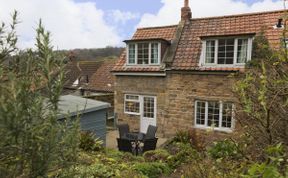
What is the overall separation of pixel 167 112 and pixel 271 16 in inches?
297

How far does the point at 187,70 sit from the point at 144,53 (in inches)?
119

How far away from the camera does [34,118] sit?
165 centimetres

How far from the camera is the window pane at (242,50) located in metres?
12.8

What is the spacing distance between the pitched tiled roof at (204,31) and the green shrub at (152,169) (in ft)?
22.3

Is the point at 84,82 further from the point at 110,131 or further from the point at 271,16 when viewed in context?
the point at 271,16

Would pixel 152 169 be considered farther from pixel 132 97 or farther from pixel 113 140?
pixel 132 97

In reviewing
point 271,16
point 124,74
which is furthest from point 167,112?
point 271,16

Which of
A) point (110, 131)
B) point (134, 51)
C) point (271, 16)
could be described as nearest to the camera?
→ point (271, 16)

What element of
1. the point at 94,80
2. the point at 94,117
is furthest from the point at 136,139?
the point at 94,80

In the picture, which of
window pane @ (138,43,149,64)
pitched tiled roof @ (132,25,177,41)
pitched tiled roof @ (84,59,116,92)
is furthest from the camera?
pitched tiled roof @ (84,59,116,92)

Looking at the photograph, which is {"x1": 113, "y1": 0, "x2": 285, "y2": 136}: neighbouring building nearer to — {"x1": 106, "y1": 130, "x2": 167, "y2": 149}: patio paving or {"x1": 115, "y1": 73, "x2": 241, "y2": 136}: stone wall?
{"x1": 115, "y1": 73, "x2": 241, "y2": 136}: stone wall

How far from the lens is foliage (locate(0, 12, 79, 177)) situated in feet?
5.05

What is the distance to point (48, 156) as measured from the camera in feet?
5.53

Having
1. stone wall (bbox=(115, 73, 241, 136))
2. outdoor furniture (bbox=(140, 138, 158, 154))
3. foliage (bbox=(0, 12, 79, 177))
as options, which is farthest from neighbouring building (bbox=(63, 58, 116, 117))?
foliage (bbox=(0, 12, 79, 177))
